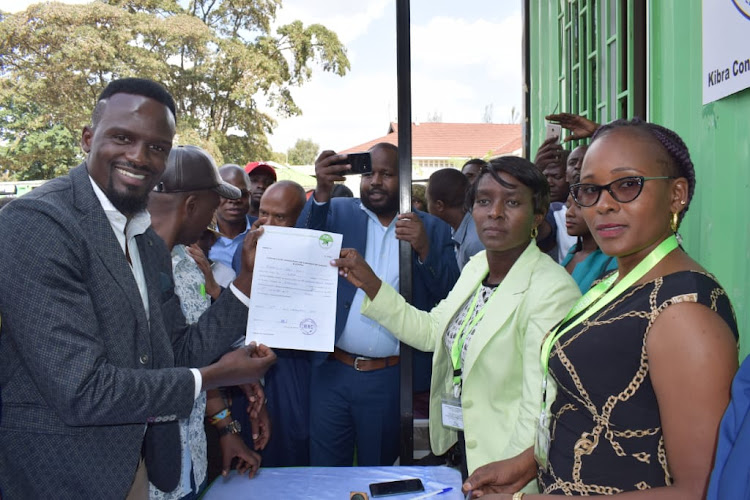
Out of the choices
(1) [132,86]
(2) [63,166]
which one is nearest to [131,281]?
(1) [132,86]

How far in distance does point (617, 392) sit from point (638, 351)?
0.11m

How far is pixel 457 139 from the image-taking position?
31.3 m

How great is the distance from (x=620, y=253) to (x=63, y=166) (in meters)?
21.0

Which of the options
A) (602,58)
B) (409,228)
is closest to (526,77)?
(602,58)

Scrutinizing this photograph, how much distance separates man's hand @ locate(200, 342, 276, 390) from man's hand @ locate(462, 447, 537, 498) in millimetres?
826

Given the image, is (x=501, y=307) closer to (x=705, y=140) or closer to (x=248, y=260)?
(x=248, y=260)

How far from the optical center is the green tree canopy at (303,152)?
2644 inches

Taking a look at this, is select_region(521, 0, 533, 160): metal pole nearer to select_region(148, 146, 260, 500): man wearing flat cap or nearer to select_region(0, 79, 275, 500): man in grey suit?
select_region(148, 146, 260, 500): man wearing flat cap

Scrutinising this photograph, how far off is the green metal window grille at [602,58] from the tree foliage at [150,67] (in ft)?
45.1

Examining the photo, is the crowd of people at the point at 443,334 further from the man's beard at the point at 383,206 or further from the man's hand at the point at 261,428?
the man's beard at the point at 383,206

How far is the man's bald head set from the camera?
11.1 ft

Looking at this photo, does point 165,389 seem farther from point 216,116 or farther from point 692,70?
point 216,116

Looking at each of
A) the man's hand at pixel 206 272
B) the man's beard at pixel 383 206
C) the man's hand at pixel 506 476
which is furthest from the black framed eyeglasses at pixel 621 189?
the man's beard at pixel 383 206

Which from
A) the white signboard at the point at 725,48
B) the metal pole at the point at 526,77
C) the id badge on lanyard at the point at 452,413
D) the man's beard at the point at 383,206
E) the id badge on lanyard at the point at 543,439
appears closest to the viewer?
the id badge on lanyard at the point at 543,439
